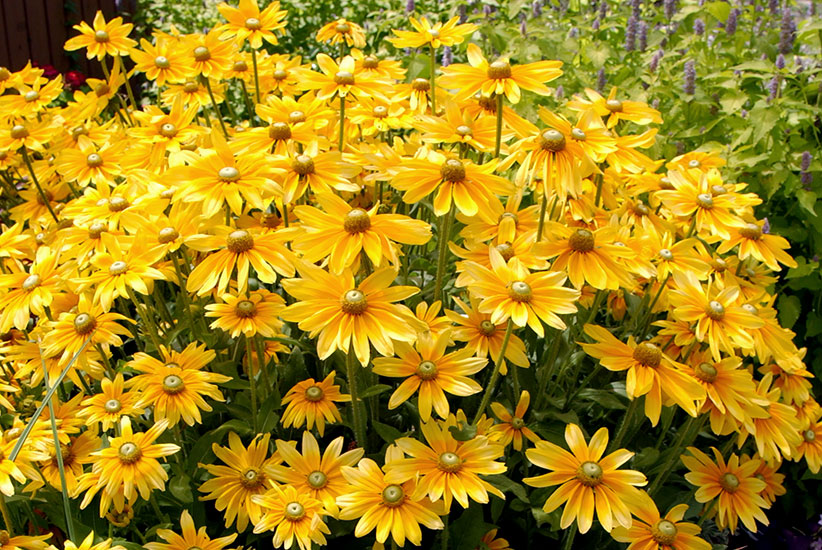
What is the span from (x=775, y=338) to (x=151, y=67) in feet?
5.15

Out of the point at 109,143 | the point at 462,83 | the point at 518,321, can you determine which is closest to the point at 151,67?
the point at 109,143

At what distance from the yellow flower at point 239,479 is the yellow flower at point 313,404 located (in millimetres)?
68

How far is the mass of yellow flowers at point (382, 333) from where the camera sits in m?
1.27

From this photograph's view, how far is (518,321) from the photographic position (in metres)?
1.20

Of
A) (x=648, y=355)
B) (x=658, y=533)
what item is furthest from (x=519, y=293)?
(x=658, y=533)

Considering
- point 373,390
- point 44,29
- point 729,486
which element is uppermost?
point 373,390

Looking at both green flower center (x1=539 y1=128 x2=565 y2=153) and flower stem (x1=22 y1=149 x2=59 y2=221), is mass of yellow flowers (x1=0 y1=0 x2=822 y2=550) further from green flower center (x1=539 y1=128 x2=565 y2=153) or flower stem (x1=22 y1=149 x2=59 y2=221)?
flower stem (x1=22 y1=149 x2=59 y2=221)

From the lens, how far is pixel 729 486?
1554mm

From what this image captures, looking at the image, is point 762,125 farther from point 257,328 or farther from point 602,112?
point 257,328

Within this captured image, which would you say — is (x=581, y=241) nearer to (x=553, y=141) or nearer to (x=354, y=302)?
(x=553, y=141)

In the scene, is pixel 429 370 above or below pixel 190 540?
above

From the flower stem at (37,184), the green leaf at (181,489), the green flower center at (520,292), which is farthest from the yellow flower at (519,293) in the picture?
the flower stem at (37,184)

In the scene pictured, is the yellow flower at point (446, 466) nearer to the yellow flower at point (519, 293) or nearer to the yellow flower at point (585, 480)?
the yellow flower at point (585, 480)

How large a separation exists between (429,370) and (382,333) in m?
0.17
